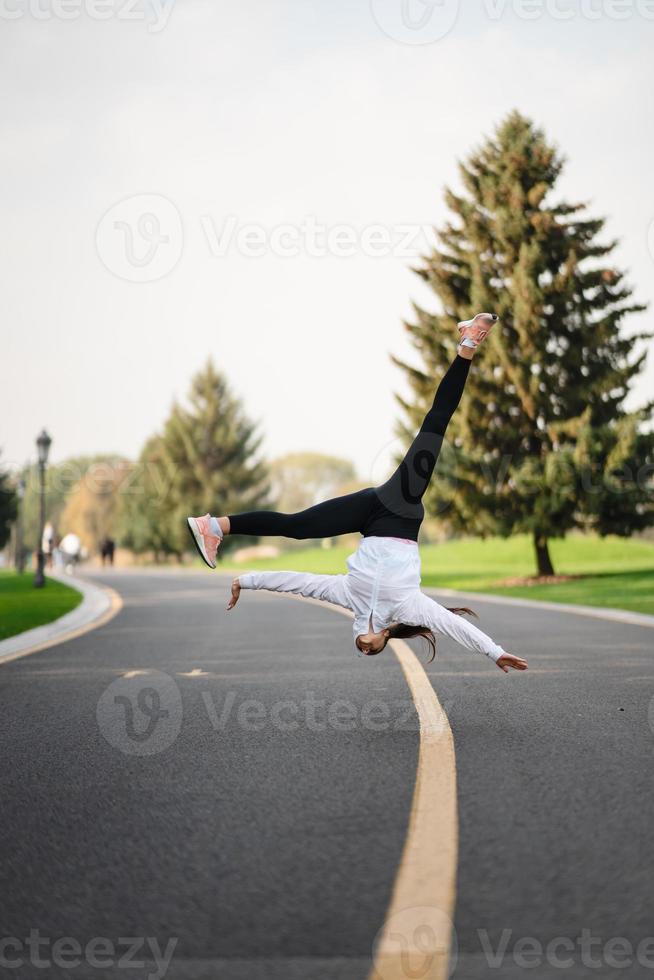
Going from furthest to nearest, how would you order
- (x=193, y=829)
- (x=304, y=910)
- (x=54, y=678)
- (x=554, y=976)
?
(x=54, y=678), (x=193, y=829), (x=304, y=910), (x=554, y=976)

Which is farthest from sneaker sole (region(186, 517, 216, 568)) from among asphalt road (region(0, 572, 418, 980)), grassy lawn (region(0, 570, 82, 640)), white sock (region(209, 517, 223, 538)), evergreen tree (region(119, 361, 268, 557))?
evergreen tree (region(119, 361, 268, 557))

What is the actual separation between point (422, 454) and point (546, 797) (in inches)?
102

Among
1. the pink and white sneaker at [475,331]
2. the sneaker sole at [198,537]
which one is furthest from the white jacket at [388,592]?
the pink and white sneaker at [475,331]

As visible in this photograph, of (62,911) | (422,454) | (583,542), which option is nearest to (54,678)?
(422,454)

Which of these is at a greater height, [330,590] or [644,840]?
[330,590]

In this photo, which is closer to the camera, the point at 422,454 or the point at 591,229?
the point at 422,454

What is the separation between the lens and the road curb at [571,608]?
1659cm

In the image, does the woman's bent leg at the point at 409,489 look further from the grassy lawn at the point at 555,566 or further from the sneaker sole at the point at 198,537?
the grassy lawn at the point at 555,566

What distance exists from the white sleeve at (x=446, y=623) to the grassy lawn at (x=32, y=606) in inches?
327

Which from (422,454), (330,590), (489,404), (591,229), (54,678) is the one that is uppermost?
(591,229)

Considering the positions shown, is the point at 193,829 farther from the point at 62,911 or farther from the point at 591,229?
the point at 591,229

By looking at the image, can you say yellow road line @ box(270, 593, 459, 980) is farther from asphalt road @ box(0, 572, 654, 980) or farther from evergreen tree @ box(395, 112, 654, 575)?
evergreen tree @ box(395, 112, 654, 575)

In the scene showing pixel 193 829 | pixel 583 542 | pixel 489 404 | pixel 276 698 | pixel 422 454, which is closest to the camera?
pixel 193 829

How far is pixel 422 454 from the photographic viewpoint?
642cm
